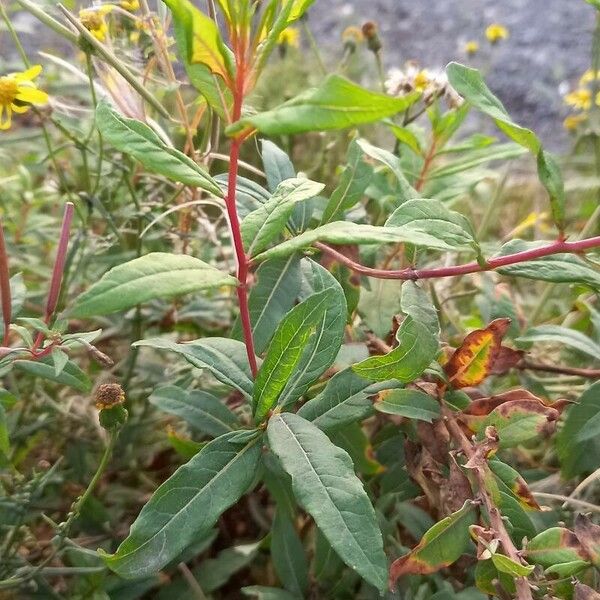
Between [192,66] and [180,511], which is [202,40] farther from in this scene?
[180,511]

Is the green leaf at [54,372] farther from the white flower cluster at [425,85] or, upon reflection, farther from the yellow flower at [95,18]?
the white flower cluster at [425,85]

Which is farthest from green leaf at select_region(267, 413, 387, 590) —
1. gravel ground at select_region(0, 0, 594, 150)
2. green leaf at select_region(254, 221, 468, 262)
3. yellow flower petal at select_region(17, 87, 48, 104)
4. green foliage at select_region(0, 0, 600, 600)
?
gravel ground at select_region(0, 0, 594, 150)

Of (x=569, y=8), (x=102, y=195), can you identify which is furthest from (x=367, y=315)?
(x=569, y=8)

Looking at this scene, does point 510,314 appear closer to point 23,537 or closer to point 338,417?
point 338,417

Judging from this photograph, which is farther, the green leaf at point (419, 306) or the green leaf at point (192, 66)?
Result: the green leaf at point (419, 306)

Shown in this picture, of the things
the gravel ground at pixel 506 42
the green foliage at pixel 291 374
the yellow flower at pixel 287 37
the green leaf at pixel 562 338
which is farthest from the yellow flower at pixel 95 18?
the gravel ground at pixel 506 42

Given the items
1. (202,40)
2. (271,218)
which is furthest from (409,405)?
(202,40)

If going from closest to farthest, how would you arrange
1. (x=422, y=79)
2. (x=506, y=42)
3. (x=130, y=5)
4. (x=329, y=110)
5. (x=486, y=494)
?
(x=329, y=110) → (x=486, y=494) → (x=130, y=5) → (x=422, y=79) → (x=506, y=42)
